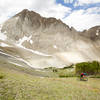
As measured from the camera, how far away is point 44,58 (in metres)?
106

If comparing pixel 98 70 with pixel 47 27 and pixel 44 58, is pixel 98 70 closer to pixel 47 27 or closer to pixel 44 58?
pixel 44 58

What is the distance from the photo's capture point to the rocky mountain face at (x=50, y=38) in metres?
124

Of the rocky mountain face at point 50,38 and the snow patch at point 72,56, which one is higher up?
the rocky mountain face at point 50,38

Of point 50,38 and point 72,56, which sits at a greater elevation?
point 50,38

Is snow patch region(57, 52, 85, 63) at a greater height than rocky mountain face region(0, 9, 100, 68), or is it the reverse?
rocky mountain face region(0, 9, 100, 68)

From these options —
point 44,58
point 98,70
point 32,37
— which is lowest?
point 98,70

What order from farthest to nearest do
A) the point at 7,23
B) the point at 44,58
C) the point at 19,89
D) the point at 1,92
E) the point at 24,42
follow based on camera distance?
1. the point at 7,23
2. the point at 24,42
3. the point at 44,58
4. the point at 19,89
5. the point at 1,92

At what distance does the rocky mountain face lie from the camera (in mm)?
124500

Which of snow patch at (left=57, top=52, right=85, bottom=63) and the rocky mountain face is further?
the rocky mountain face

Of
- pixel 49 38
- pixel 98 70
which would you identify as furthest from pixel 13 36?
pixel 98 70

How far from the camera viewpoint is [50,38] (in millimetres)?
138875

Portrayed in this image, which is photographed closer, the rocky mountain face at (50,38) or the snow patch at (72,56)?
the snow patch at (72,56)

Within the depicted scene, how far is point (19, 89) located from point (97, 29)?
16434cm

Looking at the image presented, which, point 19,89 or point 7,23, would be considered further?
point 7,23
